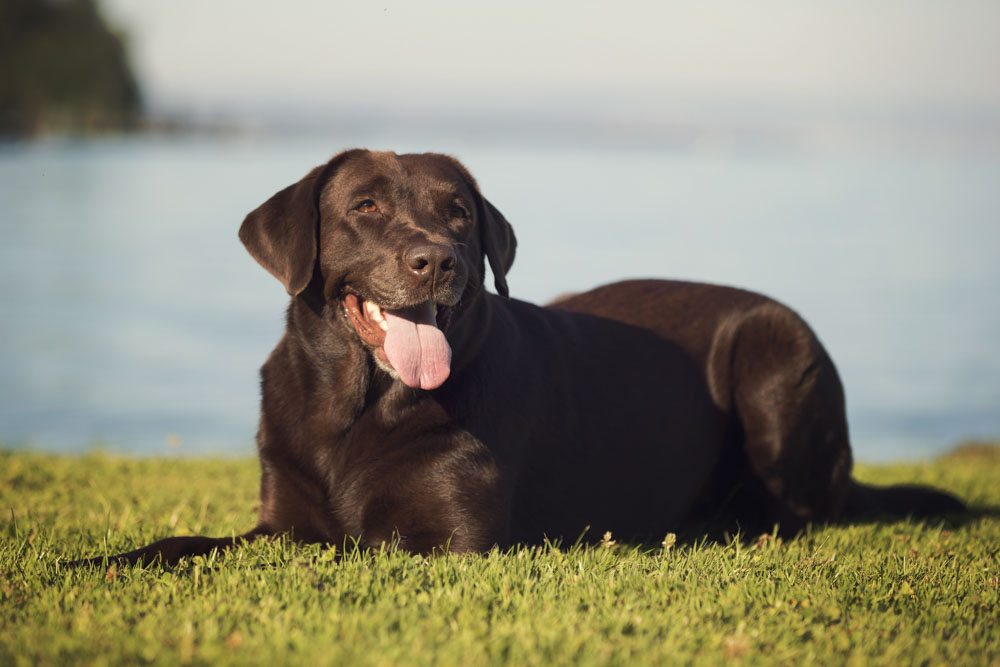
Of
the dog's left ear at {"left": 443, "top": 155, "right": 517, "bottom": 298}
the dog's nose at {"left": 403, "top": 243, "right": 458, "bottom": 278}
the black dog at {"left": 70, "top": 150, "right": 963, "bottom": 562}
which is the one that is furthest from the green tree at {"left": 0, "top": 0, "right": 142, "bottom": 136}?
the dog's nose at {"left": 403, "top": 243, "right": 458, "bottom": 278}

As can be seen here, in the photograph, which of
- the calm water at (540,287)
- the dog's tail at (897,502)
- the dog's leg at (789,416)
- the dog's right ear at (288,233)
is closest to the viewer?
the dog's right ear at (288,233)

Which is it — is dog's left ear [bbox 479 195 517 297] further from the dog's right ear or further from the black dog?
the dog's right ear

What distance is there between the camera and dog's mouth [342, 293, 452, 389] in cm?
438

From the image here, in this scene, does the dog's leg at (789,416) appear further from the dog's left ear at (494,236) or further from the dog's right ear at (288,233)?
the dog's right ear at (288,233)

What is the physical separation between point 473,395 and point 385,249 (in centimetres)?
76

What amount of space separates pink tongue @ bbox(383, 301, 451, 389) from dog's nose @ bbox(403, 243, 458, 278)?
0.21m

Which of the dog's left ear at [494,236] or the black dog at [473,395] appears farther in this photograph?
the dog's left ear at [494,236]

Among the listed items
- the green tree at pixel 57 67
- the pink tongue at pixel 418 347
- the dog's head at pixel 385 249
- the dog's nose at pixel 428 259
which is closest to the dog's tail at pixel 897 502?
the dog's head at pixel 385 249

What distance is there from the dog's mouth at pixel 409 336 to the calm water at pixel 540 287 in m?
3.65

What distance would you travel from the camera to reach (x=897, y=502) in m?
6.23

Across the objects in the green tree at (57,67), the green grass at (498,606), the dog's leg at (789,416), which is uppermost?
the green tree at (57,67)

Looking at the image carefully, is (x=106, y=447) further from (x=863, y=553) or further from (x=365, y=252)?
(x=863, y=553)

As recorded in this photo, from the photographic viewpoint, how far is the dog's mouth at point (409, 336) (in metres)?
4.38

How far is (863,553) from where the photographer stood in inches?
197
